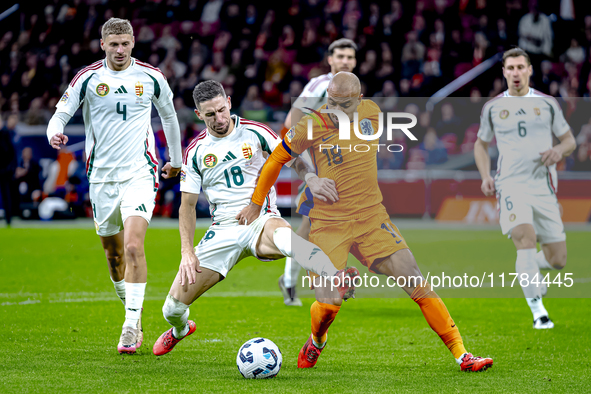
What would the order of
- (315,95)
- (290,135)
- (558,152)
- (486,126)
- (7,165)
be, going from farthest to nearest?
(7,165) < (315,95) < (486,126) < (558,152) < (290,135)

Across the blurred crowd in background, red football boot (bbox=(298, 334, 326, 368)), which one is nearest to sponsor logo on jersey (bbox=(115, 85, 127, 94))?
red football boot (bbox=(298, 334, 326, 368))

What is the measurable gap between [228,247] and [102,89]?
5.53 feet

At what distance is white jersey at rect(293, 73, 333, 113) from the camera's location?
7.70 m

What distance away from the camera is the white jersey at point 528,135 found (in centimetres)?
716

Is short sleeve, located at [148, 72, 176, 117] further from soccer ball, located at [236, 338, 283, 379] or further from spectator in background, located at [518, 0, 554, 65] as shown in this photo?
spectator in background, located at [518, 0, 554, 65]

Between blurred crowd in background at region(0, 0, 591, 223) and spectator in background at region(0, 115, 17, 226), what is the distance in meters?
0.65

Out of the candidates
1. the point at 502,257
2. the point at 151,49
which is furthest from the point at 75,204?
the point at 502,257

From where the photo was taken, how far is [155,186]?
20.0ft

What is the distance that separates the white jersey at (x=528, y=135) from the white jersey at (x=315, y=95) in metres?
1.72

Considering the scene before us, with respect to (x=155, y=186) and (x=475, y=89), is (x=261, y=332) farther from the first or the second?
(x=475, y=89)

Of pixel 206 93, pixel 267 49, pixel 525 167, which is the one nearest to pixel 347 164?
pixel 206 93

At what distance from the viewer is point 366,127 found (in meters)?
5.45

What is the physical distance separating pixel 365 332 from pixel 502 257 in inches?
217

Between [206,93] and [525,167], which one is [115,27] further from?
[525,167]
